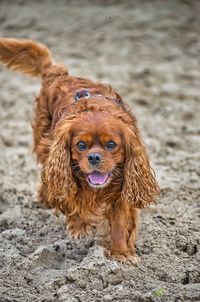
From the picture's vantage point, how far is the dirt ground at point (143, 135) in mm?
3982

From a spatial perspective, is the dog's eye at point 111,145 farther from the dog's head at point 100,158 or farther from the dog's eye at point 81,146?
the dog's eye at point 81,146

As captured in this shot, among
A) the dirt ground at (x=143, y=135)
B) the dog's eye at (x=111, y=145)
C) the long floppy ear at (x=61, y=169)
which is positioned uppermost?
the dog's eye at (x=111, y=145)

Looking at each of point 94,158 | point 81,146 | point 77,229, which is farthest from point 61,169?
point 77,229

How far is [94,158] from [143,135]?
2.60m

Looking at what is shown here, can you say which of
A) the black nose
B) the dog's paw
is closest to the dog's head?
the black nose

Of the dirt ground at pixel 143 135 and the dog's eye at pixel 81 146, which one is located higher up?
the dog's eye at pixel 81 146

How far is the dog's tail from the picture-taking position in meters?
5.47

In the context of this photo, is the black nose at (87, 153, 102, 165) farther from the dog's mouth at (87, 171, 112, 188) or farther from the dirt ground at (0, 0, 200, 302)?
the dirt ground at (0, 0, 200, 302)

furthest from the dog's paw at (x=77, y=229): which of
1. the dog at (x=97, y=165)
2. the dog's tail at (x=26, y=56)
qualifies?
the dog's tail at (x=26, y=56)

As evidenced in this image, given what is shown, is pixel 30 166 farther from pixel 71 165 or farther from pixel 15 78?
pixel 15 78

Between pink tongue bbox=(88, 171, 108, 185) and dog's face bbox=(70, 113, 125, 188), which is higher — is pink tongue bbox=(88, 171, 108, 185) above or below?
below

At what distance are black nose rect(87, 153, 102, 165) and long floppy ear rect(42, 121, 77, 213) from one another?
0.87 feet

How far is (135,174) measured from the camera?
414cm

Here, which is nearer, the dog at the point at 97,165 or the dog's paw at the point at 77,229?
the dog at the point at 97,165
